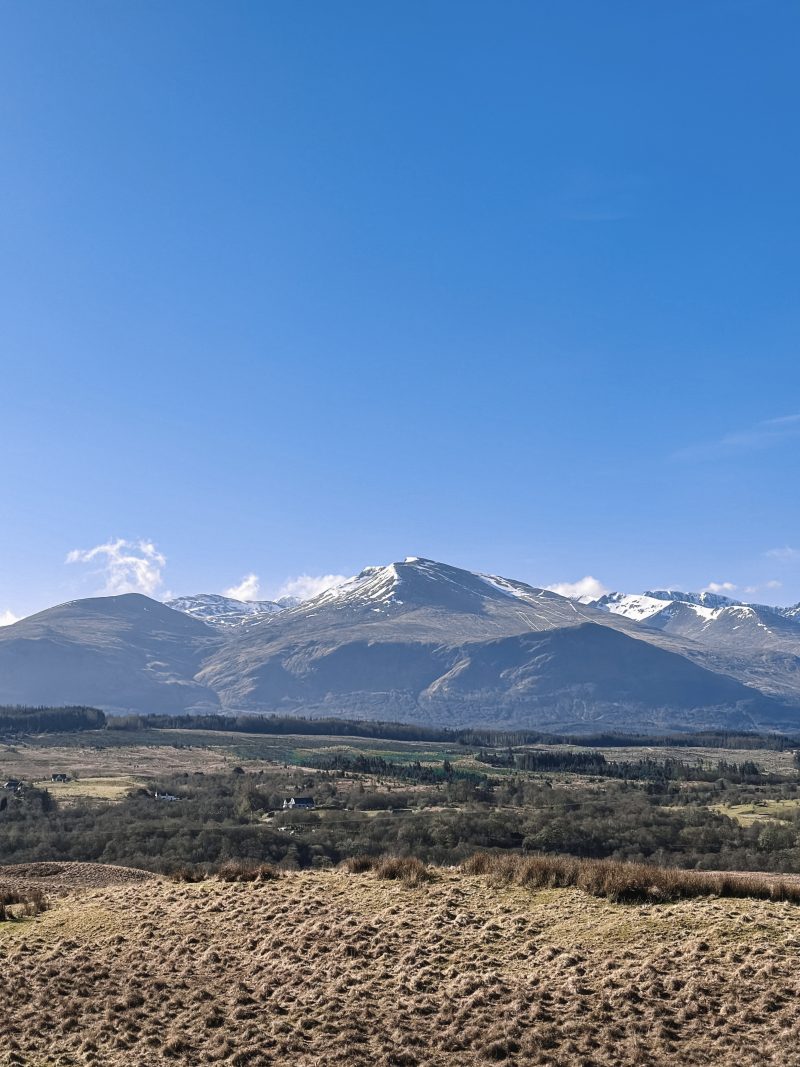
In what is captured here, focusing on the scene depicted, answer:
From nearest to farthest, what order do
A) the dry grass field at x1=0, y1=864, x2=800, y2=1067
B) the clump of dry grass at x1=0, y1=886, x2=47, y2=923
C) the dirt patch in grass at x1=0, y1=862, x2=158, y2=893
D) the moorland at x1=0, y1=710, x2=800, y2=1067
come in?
1. the dry grass field at x1=0, y1=864, x2=800, y2=1067
2. the moorland at x1=0, y1=710, x2=800, y2=1067
3. the clump of dry grass at x1=0, y1=886, x2=47, y2=923
4. the dirt patch in grass at x1=0, y1=862, x2=158, y2=893

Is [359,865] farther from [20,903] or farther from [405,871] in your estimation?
[20,903]

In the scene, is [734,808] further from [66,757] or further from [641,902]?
[66,757]

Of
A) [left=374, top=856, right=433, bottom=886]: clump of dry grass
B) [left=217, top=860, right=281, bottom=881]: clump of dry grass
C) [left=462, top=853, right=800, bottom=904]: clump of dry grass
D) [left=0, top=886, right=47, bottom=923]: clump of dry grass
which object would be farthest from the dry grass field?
[left=217, top=860, right=281, bottom=881]: clump of dry grass

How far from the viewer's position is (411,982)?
20625 mm

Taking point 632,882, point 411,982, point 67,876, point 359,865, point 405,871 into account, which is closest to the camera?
point 411,982

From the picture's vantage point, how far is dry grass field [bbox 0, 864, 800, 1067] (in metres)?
17.7

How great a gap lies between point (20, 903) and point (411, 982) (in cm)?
1664

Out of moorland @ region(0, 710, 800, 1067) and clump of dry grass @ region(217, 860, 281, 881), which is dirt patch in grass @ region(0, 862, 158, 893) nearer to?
moorland @ region(0, 710, 800, 1067)

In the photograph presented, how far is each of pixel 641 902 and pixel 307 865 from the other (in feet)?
163

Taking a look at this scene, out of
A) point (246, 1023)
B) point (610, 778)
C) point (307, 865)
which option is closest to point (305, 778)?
point (610, 778)

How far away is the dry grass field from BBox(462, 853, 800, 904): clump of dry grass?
599mm

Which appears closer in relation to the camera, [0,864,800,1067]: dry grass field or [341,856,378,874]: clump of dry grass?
[0,864,800,1067]: dry grass field

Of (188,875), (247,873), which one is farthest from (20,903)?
(247,873)

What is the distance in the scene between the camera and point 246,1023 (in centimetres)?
1962
